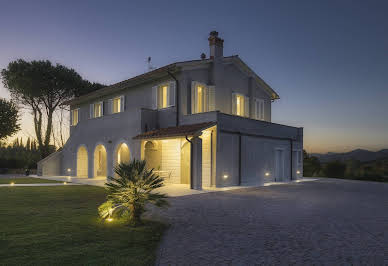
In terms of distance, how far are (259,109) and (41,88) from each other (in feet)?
73.8

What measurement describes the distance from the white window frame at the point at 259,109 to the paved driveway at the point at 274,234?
1076cm

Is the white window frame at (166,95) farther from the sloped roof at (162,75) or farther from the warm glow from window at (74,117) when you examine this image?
the warm glow from window at (74,117)

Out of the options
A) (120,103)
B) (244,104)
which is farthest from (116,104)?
(244,104)

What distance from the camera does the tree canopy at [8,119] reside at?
25844mm

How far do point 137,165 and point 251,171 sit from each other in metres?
10.1

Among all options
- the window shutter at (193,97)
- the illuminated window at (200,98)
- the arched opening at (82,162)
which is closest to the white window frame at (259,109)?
the illuminated window at (200,98)

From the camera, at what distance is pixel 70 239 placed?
4879 millimetres

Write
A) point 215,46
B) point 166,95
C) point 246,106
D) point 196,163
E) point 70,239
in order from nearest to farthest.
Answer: point 70,239
point 196,163
point 166,95
point 215,46
point 246,106

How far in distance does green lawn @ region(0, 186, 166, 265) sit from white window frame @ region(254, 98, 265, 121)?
556 inches

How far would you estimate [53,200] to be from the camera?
9.58m

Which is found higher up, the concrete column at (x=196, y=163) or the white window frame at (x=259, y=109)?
the white window frame at (x=259, y=109)

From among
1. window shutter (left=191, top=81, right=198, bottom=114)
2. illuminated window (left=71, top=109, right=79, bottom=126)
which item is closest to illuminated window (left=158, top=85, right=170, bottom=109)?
window shutter (left=191, top=81, right=198, bottom=114)

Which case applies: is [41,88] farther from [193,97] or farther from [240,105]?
[240,105]

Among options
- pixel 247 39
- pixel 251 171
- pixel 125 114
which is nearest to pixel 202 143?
pixel 251 171
